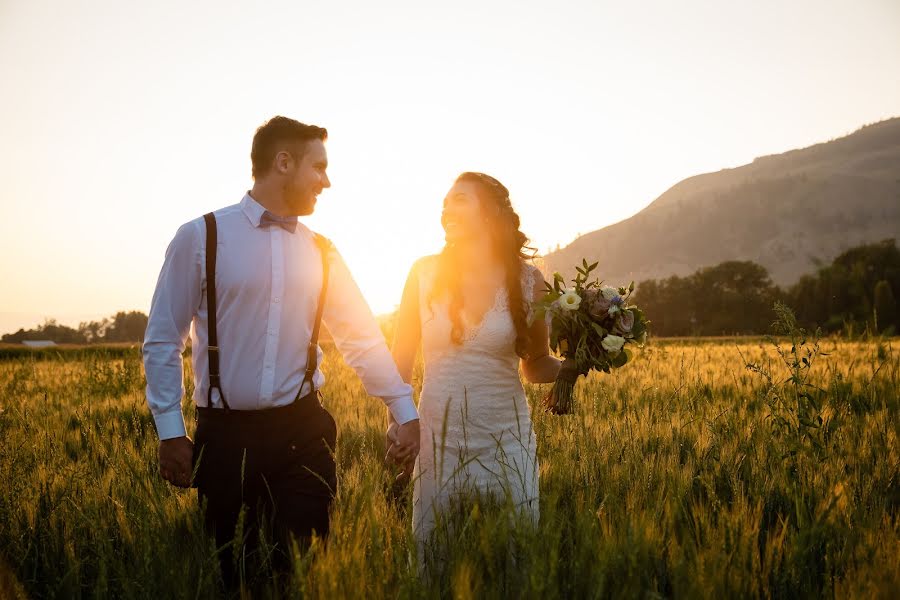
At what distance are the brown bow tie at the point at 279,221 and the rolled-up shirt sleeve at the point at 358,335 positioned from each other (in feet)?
0.95

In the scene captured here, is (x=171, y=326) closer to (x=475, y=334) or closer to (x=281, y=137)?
(x=281, y=137)

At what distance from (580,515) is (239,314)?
1.91 m

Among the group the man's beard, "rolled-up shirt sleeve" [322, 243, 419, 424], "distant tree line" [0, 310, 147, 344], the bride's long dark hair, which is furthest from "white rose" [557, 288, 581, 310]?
"distant tree line" [0, 310, 147, 344]

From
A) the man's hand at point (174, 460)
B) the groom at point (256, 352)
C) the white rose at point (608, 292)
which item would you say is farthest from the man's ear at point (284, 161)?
the white rose at point (608, 292)

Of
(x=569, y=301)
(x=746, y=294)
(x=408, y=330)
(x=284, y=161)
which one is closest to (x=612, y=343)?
(x=569, y=301)

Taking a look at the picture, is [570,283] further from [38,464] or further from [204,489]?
[38,464]

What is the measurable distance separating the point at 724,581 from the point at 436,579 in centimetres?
92

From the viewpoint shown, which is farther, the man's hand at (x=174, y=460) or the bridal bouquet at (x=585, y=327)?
the bridal bouquet at (x=585, y=327)

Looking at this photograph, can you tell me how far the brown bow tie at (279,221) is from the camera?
9.90ft

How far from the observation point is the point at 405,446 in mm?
3111

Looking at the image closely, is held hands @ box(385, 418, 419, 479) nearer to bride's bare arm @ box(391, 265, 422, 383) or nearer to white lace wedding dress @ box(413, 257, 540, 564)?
white lace wedding dress @ box(413, 257, 540, 564)

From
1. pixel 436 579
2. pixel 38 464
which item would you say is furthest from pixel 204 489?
pixel 38 464

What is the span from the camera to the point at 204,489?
278 centimetres

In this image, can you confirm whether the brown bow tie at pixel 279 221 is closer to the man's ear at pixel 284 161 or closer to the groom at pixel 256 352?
the groom at pixel 256 352
